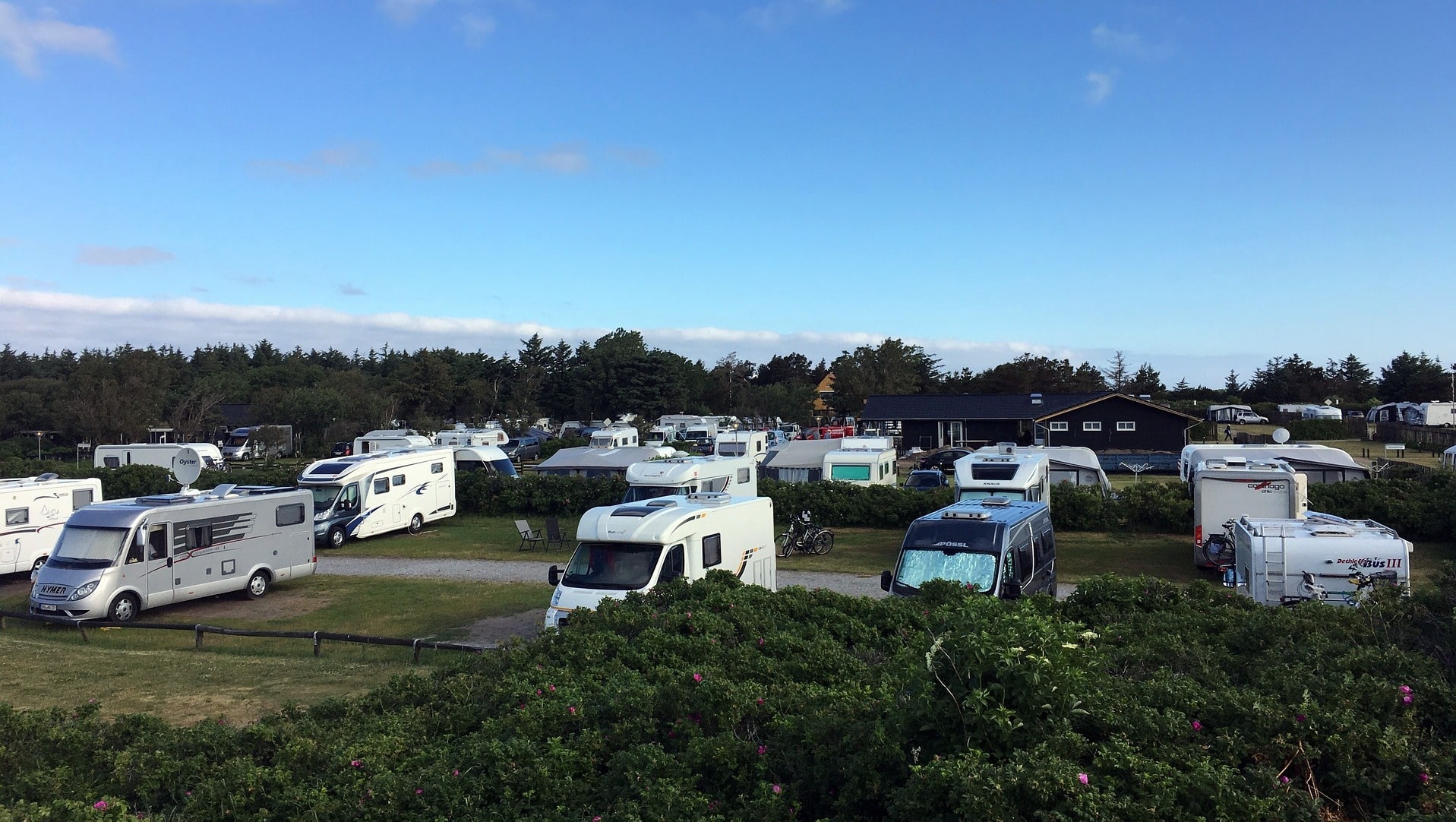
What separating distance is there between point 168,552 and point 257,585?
6.59 ft

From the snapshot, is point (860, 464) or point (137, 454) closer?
point (860, 464)

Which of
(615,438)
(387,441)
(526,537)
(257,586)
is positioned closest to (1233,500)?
(526,537)

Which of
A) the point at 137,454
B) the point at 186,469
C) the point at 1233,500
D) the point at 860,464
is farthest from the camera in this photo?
the point at 137,454

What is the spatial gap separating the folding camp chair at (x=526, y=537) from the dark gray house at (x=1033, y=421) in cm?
2964

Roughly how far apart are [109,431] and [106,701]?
155ft

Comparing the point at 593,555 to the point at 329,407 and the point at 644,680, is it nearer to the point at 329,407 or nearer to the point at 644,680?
the point at 644,680

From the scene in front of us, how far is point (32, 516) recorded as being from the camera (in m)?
19.7

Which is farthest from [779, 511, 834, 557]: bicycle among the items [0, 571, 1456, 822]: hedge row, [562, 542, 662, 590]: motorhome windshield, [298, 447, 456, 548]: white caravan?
[0, 571, 1456, 822]: hedge row

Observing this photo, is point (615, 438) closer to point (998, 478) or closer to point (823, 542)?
point (823, 542)

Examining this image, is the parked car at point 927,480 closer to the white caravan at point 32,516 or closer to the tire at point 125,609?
the tire at point 125,609

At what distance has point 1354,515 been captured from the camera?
68.2 ft

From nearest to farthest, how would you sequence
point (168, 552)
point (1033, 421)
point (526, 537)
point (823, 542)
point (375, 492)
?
point (168, 552) → point (823, 542) → point (526, 537) → point (375, 492) → point (1033, 421)

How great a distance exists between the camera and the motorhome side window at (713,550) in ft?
43.5

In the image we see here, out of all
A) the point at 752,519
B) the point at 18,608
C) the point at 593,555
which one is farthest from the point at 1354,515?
the point at 18,608
